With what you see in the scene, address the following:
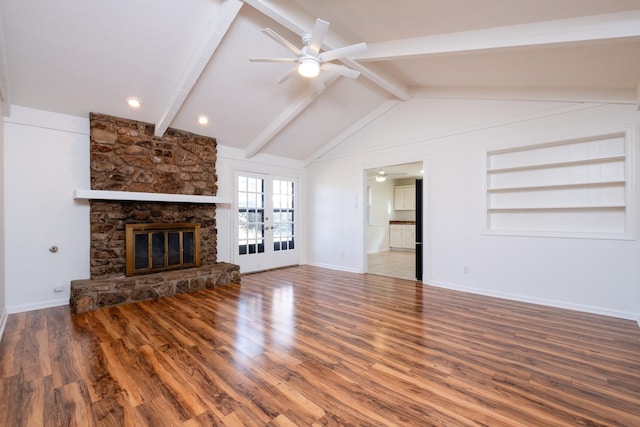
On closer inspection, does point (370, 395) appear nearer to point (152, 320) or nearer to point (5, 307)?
point (152, 320)

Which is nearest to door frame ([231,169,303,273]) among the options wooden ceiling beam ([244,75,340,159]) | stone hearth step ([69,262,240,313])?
wooden ceiling beam ([244,75,340,159])

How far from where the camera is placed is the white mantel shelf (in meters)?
3.67

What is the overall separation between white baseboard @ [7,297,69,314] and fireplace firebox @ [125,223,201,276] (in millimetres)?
822

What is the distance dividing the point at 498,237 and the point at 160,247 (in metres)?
5.06

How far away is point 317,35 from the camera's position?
254 centimetres

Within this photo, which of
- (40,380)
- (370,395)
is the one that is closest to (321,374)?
(370,395)

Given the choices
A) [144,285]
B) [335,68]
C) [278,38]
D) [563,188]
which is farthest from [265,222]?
[563,188]

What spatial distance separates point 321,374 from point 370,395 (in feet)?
1.31

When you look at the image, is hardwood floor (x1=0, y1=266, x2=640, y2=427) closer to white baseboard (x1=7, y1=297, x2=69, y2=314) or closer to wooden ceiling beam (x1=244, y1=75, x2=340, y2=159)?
white baseboard (x1=7, y1=297, x2=69, y2=314)

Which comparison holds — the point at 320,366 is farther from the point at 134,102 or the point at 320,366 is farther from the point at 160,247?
the point at 134,102

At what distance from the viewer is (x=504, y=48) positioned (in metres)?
2.70

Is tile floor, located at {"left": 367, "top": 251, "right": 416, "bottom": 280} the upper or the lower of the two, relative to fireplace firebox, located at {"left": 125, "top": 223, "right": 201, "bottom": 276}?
lower

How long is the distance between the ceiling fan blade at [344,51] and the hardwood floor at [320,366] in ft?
8.90

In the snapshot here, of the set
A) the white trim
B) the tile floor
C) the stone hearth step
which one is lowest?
the tile floor
